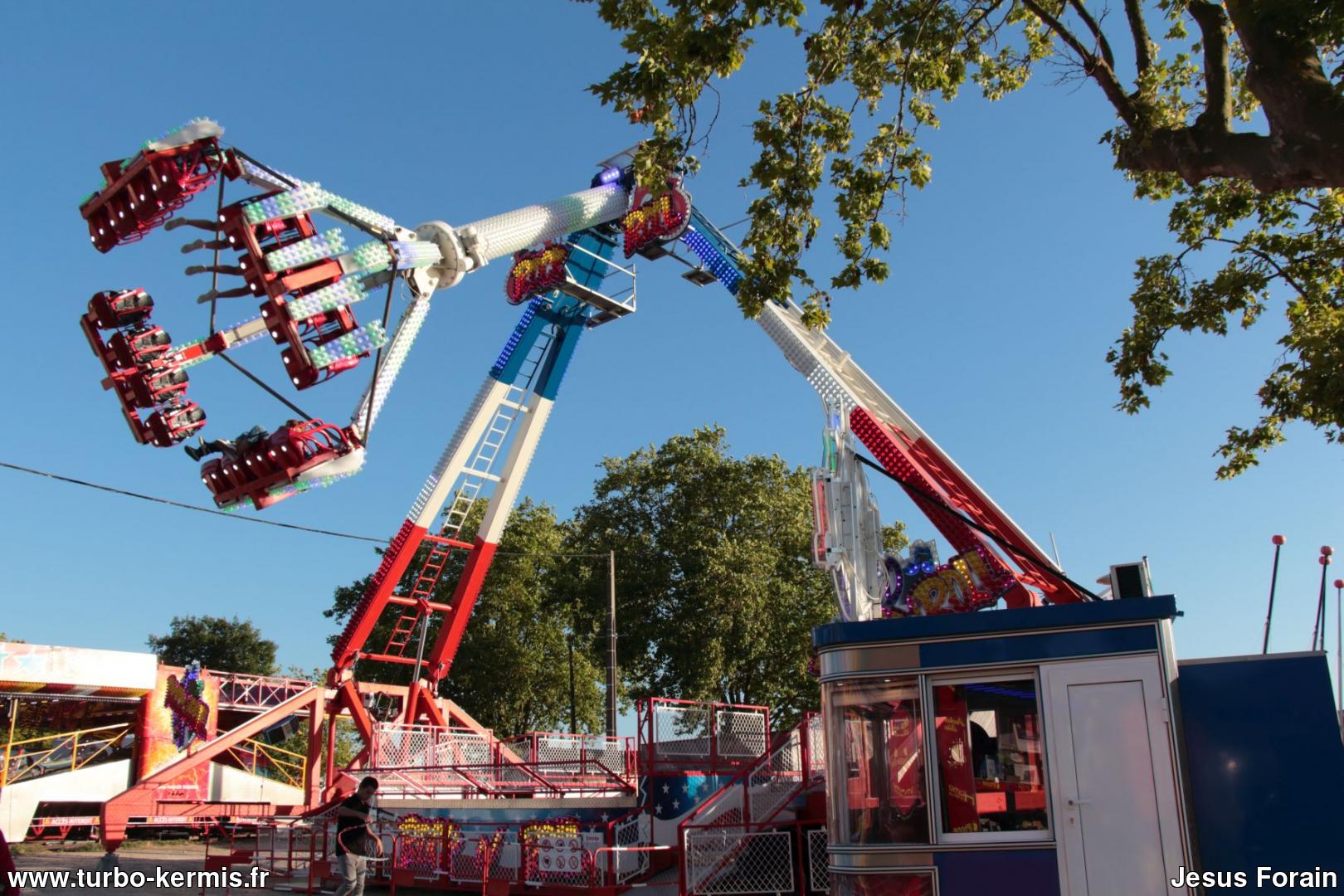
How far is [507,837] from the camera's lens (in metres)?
15.5

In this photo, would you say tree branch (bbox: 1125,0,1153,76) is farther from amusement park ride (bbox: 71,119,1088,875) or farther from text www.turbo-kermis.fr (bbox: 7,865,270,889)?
text www.turbo-kermis.fr (bbox: 7,865,270,889)

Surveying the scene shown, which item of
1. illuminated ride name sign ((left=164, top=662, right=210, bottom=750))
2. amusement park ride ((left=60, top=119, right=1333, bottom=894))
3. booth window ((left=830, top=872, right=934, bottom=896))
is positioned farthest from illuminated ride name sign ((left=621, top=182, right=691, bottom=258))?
booth window ((left=830, top=872, right=934, bottom=896))

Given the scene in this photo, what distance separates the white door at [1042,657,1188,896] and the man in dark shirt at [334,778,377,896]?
6.94m

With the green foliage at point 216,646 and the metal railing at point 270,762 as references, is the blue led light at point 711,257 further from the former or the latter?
the green foliage at point 216,646

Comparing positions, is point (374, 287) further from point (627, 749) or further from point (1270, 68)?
point (1270, 68)

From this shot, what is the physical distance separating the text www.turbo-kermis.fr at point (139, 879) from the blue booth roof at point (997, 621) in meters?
13.7

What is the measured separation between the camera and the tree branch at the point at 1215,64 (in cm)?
955

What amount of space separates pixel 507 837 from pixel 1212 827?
10538mm

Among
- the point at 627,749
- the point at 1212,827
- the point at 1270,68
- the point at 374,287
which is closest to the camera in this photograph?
the point at 1212,827

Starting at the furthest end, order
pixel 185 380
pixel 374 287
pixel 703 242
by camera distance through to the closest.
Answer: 1. pixel 703 242
2. pixel 374 287
3. pixel 185 380

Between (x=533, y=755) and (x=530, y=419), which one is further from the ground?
(x=530, y=419)

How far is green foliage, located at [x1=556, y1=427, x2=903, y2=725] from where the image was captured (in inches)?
1296

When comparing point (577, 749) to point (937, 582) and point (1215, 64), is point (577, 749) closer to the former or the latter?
point (937, 582)

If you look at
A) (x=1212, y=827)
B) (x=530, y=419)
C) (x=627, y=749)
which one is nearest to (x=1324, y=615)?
(x=1212, y=827)
